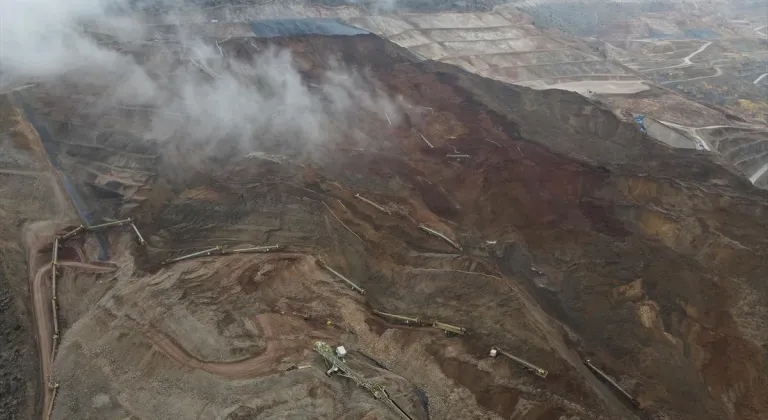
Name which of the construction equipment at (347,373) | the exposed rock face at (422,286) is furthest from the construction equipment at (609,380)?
the construction equipment at (347,373)

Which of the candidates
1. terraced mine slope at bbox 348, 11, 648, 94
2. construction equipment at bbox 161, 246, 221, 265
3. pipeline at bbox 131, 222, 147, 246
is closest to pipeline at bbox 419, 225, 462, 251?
construction equipment at bbox 161, 246, 221, 265

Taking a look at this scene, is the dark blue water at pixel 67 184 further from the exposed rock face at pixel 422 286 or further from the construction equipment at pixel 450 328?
the construction equipment at pixel 450 328

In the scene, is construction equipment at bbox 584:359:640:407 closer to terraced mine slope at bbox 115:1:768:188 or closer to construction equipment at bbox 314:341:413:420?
construction equipment at bbox 314:341:413:420

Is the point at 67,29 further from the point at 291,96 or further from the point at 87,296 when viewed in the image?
the point at 87,296

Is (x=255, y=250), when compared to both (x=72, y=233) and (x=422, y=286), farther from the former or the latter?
(x=72, y=233)

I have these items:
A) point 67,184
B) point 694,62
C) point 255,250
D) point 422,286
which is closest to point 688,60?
point 694,62

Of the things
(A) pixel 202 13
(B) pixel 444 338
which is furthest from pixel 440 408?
(A) pixel 202 13
